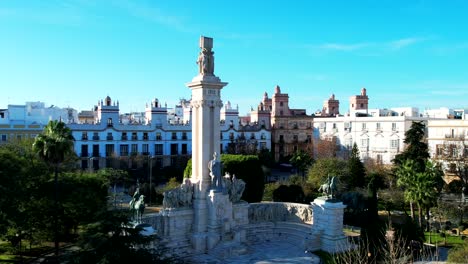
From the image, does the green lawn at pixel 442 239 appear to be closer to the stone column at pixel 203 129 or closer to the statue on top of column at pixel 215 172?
the statue on top of column at pixel 215 172

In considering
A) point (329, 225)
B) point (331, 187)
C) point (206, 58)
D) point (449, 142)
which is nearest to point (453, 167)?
point (449, 142)

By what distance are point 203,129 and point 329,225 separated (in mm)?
9162

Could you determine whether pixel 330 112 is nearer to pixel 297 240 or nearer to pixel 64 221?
pixel 297 240

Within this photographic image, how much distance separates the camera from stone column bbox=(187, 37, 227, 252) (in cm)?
Answer: 2631

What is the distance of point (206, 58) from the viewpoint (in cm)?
2723

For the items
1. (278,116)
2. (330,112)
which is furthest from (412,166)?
(330,112)

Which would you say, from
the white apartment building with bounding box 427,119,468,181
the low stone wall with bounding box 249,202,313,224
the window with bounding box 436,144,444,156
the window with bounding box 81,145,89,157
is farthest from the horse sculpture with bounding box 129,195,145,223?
the window with bounding box 81,145,89,157

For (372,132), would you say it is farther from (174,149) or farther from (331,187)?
(331,187)

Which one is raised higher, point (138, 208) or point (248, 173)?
point (248, 173)

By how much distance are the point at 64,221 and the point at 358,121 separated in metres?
49.9

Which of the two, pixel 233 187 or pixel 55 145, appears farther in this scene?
pixel 233 187

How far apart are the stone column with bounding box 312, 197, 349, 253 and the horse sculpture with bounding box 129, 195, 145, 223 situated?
34.7 ft

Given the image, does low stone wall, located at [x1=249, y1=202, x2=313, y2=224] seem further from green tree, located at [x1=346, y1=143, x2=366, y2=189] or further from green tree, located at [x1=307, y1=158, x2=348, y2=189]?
green tree, located at [x1=346, y1=143, x2=366, y2=189]

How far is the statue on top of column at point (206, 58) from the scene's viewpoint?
27.2 m
